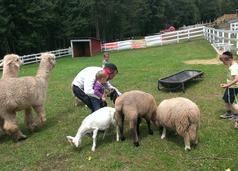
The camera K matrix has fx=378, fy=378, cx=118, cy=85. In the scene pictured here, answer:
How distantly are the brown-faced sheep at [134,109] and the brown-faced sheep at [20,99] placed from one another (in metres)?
2.38

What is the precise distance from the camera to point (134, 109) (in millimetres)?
7312

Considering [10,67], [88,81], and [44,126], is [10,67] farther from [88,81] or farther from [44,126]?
[88,81]

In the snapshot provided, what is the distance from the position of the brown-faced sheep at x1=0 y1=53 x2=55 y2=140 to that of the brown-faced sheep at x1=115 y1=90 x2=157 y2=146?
238cm

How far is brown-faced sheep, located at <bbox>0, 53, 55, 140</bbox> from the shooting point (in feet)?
27.5

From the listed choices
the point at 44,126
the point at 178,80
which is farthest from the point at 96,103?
the point at 178,80

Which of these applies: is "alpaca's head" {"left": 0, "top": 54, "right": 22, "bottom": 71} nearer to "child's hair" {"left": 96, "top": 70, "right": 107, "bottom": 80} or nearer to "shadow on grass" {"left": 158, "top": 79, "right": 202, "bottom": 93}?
"child's hair" {"left": 96, "top": 70, "right": 107, "bottom": 80}

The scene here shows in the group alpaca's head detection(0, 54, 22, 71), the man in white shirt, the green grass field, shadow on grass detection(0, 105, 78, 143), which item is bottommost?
shadow on grass detection(0, 105, 78, 143)

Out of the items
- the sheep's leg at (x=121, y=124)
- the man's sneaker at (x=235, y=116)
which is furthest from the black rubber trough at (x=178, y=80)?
the sheep's leg at (x=121, y=124)

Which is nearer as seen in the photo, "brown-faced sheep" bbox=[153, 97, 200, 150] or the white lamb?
"brown-faced sheep" bbox=[153, 97, 200, 150]

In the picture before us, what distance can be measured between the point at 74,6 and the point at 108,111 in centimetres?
5200

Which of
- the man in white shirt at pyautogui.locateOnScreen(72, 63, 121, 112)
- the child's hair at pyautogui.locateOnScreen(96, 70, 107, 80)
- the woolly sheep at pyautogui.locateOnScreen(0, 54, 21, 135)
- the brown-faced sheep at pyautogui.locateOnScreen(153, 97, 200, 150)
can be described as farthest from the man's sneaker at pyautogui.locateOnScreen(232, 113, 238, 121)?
the woolly sheep at pyautogui.locateOnScreen(0, 54, 21, 135)

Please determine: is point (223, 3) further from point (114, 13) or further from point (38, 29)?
point (38, 29)

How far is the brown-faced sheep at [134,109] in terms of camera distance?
7277 mm

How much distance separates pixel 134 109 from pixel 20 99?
2793 mm
